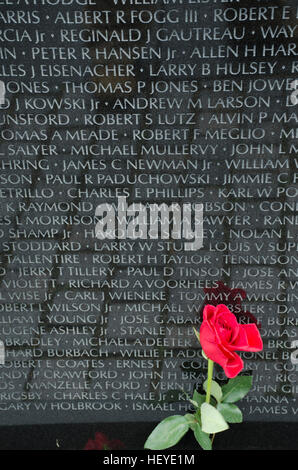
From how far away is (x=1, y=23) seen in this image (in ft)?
3.94

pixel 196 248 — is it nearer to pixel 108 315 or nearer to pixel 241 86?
pixel 108 315

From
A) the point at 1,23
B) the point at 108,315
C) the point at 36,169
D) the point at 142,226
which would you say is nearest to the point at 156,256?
the point at 142,226

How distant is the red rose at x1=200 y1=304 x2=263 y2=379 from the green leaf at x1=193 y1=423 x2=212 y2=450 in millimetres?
237

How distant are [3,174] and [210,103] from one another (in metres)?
0.54

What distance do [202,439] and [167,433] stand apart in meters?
0.10

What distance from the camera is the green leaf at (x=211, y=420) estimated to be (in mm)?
1293

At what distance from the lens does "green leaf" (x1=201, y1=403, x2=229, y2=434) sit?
1.29 metres

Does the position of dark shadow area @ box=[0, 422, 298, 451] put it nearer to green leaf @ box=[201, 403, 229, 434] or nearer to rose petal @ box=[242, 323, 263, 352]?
green leaf @ box=[201, 403, 229, 434]
